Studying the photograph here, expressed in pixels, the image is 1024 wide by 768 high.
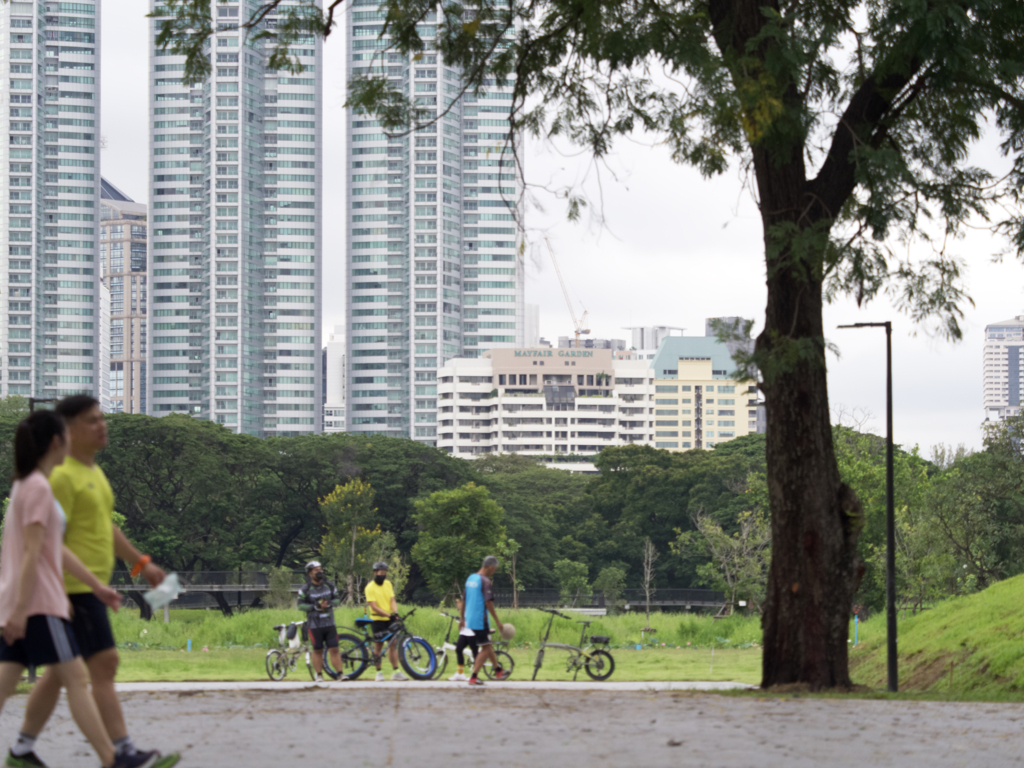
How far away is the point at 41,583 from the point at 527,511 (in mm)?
65963

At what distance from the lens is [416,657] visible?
14930 mm

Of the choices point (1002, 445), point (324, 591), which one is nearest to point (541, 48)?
point (324, 591)

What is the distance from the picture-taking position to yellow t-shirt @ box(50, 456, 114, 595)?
533 cm

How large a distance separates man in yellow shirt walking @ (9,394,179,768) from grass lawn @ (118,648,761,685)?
15164mm

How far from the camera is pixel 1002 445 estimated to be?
38.9 m

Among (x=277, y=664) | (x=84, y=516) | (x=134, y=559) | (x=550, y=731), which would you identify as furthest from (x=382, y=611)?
(x=84, y=516)

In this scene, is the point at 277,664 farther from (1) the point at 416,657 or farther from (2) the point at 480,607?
(2) the point at 480,607

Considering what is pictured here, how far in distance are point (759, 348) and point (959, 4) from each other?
3.40m

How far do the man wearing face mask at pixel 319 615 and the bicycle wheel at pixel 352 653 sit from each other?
332mm

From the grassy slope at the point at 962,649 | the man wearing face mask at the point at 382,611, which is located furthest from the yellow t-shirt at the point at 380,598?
the grassy slope at the point at 962,649

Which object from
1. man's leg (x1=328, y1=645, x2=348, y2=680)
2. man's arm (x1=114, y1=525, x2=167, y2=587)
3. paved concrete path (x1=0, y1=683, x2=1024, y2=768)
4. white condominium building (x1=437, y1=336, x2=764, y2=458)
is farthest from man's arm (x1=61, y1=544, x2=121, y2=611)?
white condominium building (x1=437, y1=336, x2=764, y2=458)

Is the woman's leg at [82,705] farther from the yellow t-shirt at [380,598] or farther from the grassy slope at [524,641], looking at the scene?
the grassy slope at [524,641]

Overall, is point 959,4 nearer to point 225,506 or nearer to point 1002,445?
point 1002,445

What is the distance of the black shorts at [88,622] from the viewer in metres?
5.33
